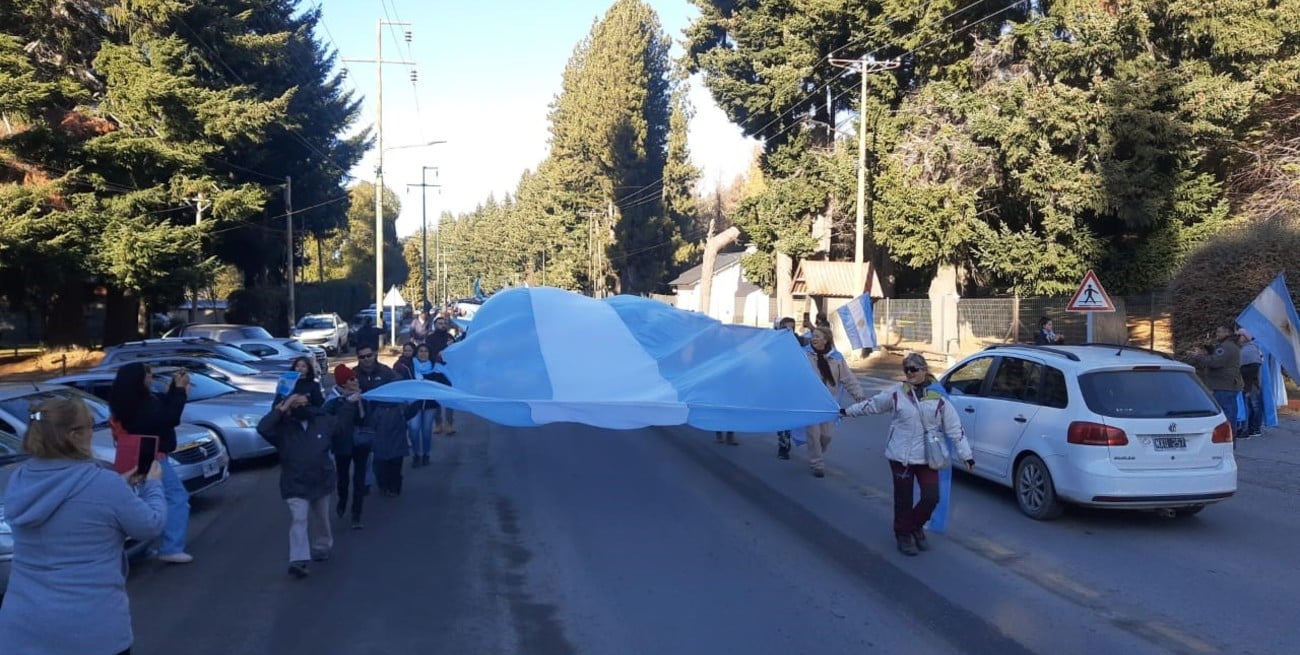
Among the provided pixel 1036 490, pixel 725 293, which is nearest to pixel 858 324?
pixel 1036 490

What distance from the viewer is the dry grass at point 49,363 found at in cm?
2888

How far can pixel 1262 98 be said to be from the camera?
88.8 feet

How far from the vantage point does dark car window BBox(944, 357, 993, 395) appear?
34.6 ft

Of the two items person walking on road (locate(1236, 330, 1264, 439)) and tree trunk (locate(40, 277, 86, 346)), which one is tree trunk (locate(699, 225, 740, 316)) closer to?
tree trunk (locate(40, 277, 86, 346))

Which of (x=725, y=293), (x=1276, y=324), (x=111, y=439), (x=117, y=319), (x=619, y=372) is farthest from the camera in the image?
(x=725, y=293)

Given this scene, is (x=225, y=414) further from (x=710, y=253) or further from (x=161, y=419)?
(x=710, y=253)

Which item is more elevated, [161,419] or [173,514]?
[161,419]

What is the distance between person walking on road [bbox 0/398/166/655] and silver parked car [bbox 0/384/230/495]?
5.25 m

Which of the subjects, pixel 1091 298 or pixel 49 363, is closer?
pixel 1091 298

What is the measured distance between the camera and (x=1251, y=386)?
14.7 meters

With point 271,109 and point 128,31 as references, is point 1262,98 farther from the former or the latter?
point 128,31

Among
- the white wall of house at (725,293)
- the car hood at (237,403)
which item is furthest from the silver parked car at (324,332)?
the white wall of house at (725,293)

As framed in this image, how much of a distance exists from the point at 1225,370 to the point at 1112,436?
6380mm

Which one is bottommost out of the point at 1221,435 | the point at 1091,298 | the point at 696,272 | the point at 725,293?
the point at 1221,435
